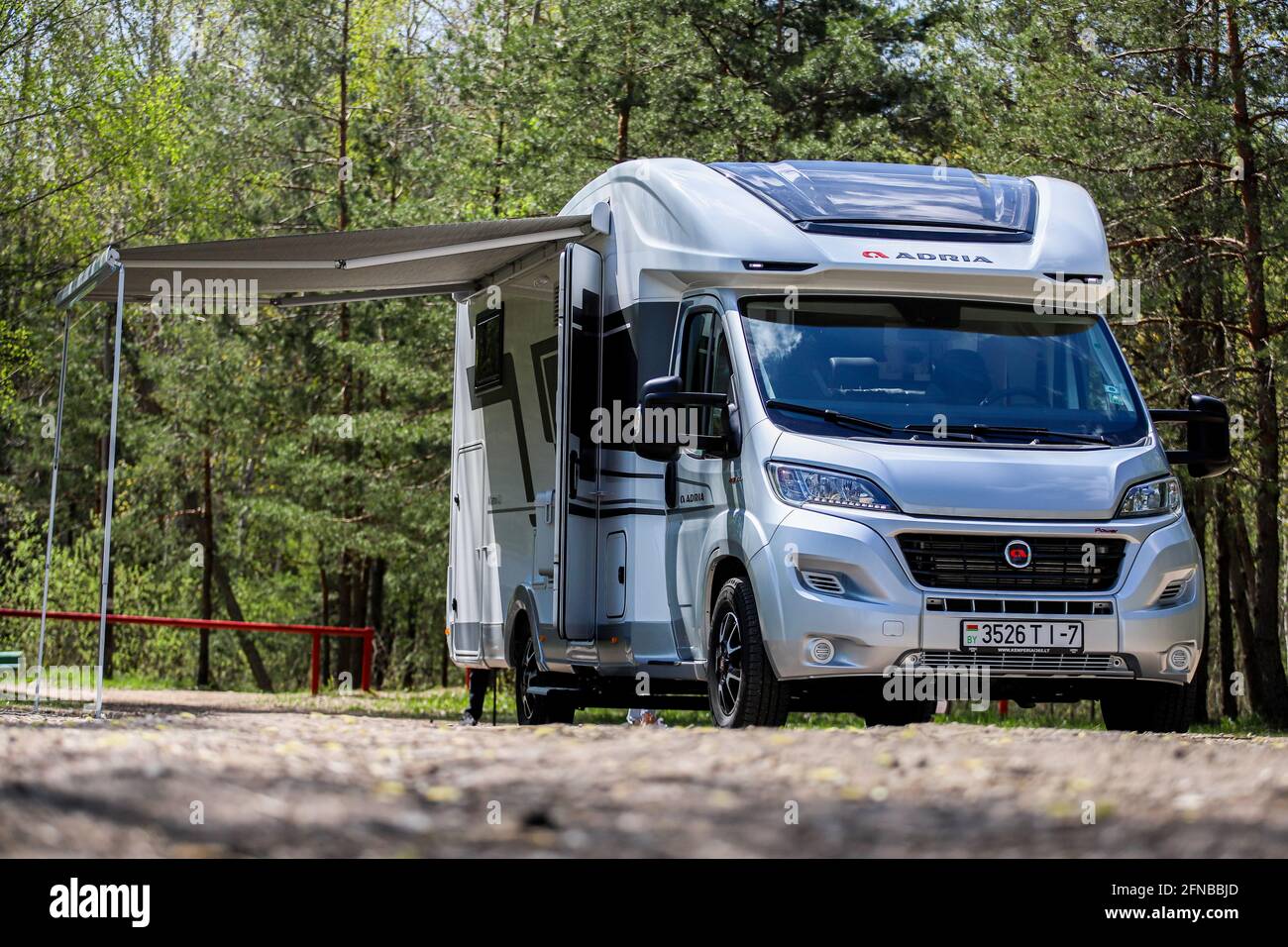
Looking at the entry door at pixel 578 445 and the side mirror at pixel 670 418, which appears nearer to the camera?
the side mirror at pixel 670 418

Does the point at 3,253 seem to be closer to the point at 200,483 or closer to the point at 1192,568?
the point at 200,483

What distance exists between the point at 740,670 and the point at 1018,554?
1.46 m

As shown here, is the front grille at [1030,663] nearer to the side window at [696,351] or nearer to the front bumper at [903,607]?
the front bumper at [903,607]

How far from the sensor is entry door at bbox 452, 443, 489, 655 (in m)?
12.5

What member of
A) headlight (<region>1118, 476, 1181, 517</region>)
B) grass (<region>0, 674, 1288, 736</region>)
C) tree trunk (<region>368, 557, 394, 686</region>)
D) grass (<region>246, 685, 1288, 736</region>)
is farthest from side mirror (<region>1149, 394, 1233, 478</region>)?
tree trunk (<region>368, 557, 394, 686</region>)

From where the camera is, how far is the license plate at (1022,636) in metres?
7.99

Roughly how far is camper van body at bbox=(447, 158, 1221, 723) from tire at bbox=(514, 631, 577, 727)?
0.18 feet

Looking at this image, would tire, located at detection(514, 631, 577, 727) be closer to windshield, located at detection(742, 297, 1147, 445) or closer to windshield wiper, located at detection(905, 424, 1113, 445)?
windshield, located at detection(742, 297, 1147, 445)

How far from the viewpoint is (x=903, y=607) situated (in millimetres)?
7918

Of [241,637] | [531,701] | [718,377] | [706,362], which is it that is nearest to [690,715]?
[531,701]

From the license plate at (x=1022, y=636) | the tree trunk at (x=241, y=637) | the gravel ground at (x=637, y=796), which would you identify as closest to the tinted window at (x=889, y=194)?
the license plate at (x=1022, y=636)

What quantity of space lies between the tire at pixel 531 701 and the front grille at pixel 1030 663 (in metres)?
3.44

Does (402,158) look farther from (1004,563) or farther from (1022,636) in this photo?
(1022,636)
